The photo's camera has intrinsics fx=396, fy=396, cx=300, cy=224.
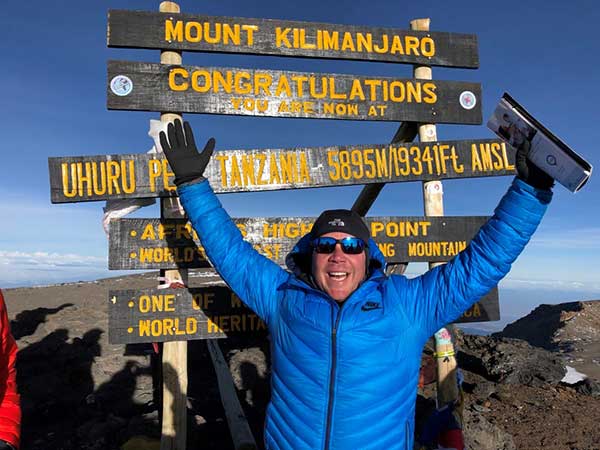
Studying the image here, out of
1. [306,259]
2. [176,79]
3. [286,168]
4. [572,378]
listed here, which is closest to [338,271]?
[306,259]

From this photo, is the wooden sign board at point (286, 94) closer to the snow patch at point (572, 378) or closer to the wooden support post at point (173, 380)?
the wooden support post at point (173, 380)

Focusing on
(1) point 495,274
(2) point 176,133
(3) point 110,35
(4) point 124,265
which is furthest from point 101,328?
(1) point 495,274

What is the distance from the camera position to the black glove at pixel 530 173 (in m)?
2.60

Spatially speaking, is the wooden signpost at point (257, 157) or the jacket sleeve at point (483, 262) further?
the wooden signpost at point (257, 157)

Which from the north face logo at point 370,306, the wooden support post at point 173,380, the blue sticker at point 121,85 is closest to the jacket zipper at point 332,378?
the north face logo at point 370,306

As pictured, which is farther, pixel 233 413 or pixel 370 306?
pixel 233 413

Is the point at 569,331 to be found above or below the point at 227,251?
below

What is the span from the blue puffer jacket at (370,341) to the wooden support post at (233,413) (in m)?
2.33

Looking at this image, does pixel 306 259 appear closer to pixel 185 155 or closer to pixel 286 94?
pixel 185 155

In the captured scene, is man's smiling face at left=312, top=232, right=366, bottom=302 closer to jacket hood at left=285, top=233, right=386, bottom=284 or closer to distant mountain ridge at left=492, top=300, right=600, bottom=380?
jacket hood at left=285, top=233, right=386, bottom=284

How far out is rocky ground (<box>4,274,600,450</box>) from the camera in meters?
5.50

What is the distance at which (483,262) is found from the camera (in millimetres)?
2666

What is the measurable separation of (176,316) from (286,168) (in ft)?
7.26

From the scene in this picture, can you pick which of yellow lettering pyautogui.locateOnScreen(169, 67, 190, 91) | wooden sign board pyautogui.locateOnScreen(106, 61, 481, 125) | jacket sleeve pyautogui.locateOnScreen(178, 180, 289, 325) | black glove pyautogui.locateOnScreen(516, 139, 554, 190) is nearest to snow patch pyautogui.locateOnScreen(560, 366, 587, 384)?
wooden sign board pyautogui.locateOnScreen(106, 61, 481, 125)
